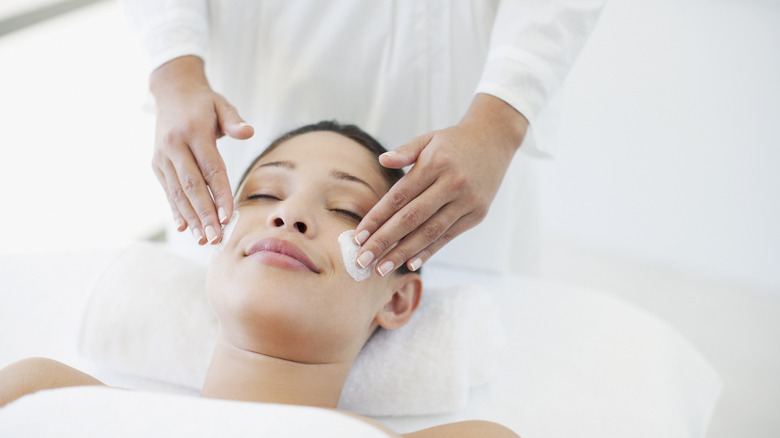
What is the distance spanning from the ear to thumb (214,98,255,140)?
0.43 meters

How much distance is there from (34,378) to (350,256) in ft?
1.88

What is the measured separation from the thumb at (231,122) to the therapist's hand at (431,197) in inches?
10.7

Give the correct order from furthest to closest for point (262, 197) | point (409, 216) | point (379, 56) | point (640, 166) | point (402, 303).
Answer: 1. point (640, 166)
2. point (379, 56)
3. point (402, 303)
4. point (262, 197)
5. point (409, 216)

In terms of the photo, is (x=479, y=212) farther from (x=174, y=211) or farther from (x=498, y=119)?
(x=174, y=211)

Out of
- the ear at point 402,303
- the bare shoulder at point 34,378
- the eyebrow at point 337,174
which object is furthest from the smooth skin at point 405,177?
the bare shoulder at point 34,378

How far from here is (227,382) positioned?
1.17 meters

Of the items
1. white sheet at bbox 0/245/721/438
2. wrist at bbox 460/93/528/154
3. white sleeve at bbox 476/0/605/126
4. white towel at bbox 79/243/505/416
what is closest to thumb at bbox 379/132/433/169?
wrist at bbox 460/93/528/154

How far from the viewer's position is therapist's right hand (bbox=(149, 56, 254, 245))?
1146mm

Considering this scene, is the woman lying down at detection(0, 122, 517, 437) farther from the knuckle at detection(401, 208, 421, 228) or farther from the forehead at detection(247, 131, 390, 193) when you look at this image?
the knuckle at detection(401, 208, 421, 228)

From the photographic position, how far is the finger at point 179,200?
3.81 feet

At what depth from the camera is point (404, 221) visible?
1.05m

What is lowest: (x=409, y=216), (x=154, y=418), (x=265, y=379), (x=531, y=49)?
(x=265, y=379)

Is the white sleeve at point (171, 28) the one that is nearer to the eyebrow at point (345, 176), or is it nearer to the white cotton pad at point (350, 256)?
the eyebrow at point (345, 176)

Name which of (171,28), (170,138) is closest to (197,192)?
(170,138)
